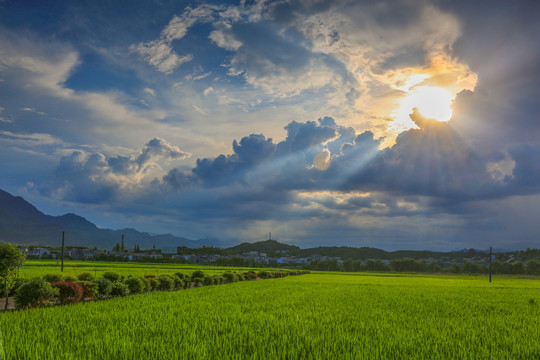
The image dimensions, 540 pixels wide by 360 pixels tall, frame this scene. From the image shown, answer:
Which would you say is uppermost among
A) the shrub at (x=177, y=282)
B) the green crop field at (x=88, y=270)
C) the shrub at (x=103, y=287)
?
the shrub at (x=103, y=287)

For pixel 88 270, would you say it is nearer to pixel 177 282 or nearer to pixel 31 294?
pixel 177 282

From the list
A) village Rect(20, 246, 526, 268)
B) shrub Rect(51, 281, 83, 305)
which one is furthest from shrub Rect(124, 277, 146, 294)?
village Rect(20, 246, 526, 268)

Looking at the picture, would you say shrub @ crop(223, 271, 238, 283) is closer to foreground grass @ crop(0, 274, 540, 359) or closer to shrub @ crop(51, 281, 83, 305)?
shrub @ crop(51, 281, 83, 305)

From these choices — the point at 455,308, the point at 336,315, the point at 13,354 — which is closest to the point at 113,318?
the point at 13,354

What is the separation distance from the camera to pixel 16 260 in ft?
53.6

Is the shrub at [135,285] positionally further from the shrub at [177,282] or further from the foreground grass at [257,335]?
the foreground grass at [257,335]

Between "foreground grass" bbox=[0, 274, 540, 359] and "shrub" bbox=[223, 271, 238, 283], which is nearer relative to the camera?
"foreground grass" bbox=[0, 274, 540, 359]

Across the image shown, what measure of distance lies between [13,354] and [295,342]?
6213 mm

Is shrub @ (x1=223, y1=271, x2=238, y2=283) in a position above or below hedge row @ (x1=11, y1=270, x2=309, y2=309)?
below

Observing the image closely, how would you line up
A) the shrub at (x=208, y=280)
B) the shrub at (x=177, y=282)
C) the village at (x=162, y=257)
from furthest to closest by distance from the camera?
the village at (x=162, y=257) < the shrub at (x=208, y=280) < the shrub at (x=177, y=282)

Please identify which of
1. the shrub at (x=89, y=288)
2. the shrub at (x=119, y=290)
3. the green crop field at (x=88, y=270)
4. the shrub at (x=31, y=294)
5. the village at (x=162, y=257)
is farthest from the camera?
the village at (x=162, y=257)

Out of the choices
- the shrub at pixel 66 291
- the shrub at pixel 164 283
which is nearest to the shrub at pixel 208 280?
the shrub at pixel 164 283

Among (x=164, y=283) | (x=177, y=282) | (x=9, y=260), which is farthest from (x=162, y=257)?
(x=9, y=260)

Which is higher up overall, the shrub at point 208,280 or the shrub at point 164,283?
the shrub at point 164,283
